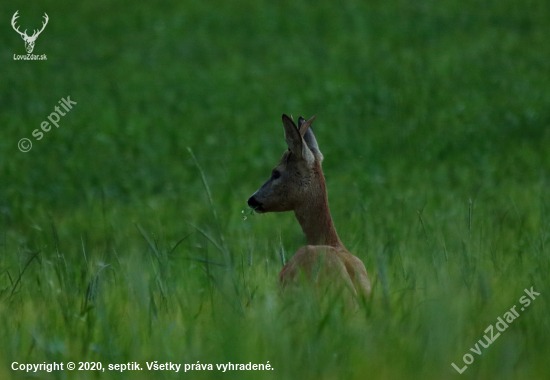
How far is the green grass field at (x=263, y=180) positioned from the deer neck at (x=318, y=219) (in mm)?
236

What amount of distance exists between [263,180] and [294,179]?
7.48m

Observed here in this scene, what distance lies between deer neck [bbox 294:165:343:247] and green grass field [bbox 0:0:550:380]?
24 centimetres

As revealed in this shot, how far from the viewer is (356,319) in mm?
3227

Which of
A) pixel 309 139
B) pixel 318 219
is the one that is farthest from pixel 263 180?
pixel 318 219

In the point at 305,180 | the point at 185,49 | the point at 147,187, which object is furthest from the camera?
the point at 185,49

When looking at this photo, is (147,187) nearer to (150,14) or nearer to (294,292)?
(294,292)

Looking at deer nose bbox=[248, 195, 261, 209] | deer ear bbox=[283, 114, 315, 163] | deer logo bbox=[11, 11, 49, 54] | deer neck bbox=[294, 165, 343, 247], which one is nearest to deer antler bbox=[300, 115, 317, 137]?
deer ear bbox=[283, 114, 315, 163]

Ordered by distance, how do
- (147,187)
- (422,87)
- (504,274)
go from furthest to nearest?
→ (422,87) < (147,187) < (504,274)

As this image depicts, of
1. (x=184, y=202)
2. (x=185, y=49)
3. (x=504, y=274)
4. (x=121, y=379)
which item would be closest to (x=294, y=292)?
(x=121, y=379)

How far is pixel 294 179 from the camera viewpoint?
15.6 ft

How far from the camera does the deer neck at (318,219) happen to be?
4.61 m

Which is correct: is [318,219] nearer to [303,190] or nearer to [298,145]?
[303,190]

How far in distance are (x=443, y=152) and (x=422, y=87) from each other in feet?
13.8

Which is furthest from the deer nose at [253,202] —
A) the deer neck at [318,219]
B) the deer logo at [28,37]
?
the deer logo at [28,37]
